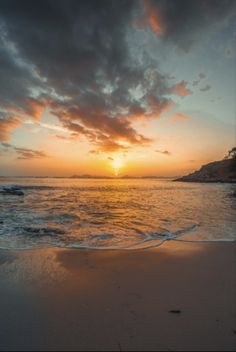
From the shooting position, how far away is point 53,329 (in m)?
2.19

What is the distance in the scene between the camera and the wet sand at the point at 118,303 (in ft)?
6.73

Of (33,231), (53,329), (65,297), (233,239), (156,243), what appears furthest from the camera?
(33,231)

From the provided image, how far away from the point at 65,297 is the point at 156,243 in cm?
344

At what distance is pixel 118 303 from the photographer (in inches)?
106

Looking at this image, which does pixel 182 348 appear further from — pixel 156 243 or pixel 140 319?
pixel 156 243

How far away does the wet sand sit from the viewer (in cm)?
205

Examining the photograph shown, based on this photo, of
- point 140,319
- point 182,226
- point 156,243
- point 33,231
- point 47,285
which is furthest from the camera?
point 182,226

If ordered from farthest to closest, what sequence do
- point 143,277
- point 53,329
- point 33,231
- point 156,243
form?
point 33,231 < point 156,243 < point 143,277 < point 53,329

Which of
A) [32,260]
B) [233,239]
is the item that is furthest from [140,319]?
[233,239]

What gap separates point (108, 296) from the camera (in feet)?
9.44

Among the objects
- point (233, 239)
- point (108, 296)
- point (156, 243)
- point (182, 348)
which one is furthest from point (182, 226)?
point (182, 348)

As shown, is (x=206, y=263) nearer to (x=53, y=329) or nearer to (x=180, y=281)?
(x=180, y=281)

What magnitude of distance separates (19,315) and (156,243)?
159 inches

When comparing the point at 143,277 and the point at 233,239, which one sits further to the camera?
the point at 233,239
